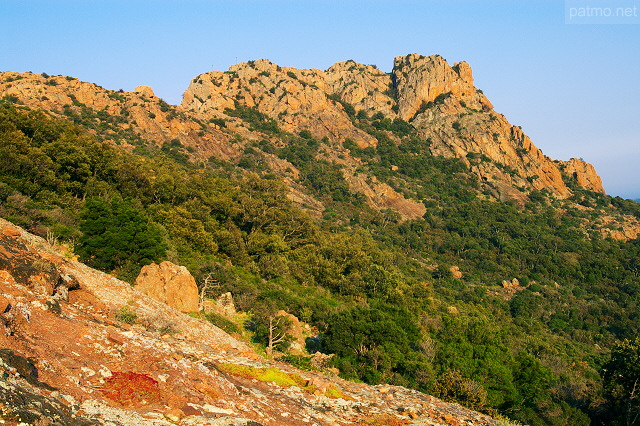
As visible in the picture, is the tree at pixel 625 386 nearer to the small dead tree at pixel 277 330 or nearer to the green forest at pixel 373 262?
the green forest at pixel 373 262

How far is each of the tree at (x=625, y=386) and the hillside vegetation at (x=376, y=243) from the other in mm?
111

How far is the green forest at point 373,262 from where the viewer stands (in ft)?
79.7

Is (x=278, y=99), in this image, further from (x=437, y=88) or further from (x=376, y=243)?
(x=376, y=243)

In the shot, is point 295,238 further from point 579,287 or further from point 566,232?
point 566,232

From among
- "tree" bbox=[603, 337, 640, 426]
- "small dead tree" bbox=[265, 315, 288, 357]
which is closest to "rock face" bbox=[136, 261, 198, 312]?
"small dead tree" bbox=[265, 315, 288, 357]

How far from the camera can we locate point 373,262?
54812mm

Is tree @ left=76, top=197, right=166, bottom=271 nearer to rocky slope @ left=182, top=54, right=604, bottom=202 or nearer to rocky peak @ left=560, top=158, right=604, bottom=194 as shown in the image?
rocky slope @ left=182, top=54, right=604, bottom=202

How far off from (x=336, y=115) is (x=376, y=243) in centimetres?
6343

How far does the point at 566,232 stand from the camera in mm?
97750

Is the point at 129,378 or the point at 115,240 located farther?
the point at 115,240

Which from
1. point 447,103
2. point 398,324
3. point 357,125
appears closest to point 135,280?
point 398,324

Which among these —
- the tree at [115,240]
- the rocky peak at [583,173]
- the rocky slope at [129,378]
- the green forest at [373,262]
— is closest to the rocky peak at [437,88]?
the rocky peak at [583,173]

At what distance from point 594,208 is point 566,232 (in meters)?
22.6

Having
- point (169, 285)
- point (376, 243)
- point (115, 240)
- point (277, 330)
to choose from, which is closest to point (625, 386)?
point (277, 330)
